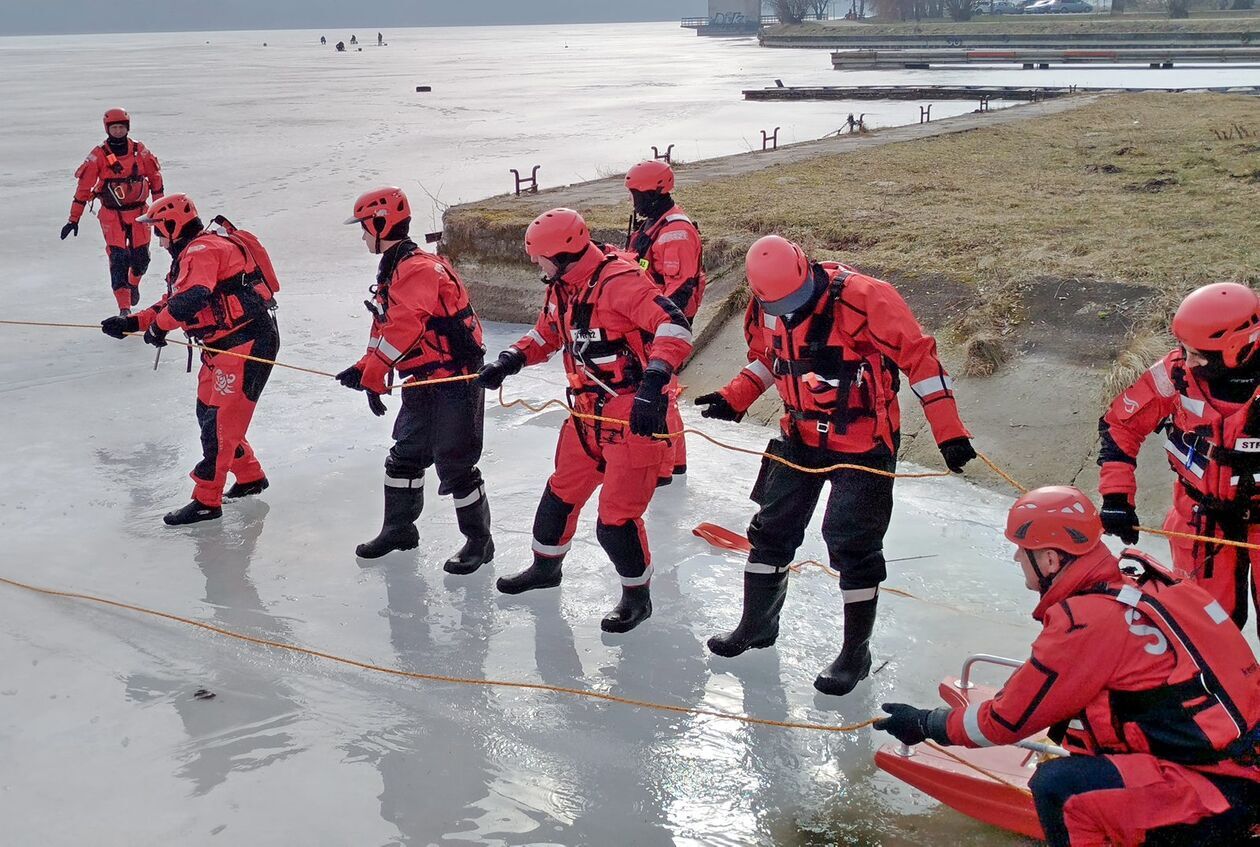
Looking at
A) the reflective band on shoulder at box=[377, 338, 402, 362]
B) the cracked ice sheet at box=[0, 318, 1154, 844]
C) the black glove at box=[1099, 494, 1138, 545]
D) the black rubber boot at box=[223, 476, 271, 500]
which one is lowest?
the cracked ice sheet at box=[0, 318, 1154, 844]

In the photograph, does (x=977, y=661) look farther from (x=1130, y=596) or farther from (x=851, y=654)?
(x=1130, y=596)

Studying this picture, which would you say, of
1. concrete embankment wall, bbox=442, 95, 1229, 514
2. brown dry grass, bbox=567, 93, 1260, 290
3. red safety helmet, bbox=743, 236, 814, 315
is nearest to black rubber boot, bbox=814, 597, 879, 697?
red safety helmet, bbox=743, 236, 814, 315

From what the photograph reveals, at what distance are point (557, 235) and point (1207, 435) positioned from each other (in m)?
2.48

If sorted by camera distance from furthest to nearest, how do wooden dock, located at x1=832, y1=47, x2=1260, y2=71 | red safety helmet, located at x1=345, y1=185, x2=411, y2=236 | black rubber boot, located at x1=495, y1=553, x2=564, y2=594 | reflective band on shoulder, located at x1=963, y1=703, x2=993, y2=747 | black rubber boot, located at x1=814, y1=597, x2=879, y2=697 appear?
1. wooden dock, located at x1=832, y1=47, x2=1260, y2=71
2. red safety helmet, located at x1=345, y1=185, x2=411, y2=236
3. black rubber boot, located at x1=495, y1=553, x2=564, y2=594
4. black rubber boot, located at x1=814, y1=597, x2=879, y2=697
5. reflective band on shoulder, located at x1=963, y1=703, x2=993, y2=747

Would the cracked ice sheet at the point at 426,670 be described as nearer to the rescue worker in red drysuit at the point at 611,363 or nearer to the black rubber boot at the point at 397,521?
the black rubber boot at the point at 397,521

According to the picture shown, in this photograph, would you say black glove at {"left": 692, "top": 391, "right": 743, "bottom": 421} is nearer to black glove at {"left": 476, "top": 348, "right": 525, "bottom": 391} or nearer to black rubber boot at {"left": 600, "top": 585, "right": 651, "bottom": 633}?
black rubber boot at {"left": 600, "top": 585, "right": 651, "bottom": 633}

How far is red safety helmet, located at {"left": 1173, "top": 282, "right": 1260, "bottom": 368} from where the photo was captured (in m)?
3.58

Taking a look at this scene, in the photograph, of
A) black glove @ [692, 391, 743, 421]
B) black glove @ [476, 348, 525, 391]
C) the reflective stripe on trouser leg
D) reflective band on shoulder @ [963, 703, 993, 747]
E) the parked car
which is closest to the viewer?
reflective band on shoulder @ [963, 703, 993, 747]

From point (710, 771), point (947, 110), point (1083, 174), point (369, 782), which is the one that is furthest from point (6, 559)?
point (947, 110)

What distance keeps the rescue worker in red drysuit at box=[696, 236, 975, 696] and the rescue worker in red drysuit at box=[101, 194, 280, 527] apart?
291 centimetres

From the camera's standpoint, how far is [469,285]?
10.9 meters

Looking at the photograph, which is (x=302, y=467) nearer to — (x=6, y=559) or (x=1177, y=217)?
(x=6, y=559)

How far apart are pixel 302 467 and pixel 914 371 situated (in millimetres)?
4030

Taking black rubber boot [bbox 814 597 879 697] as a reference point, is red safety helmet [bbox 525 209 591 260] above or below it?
above
